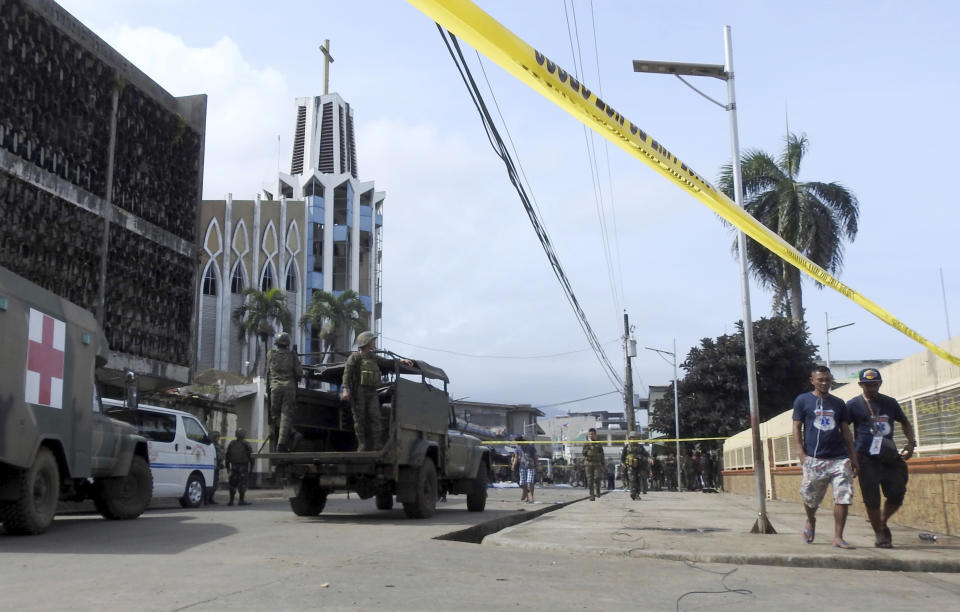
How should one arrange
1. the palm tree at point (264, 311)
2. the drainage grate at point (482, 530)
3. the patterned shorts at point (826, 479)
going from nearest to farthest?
1. the patterned shorts at point (826, 479)
2. the drainage grate at point (482, 530)
3. the palm tree at point (264, 311)

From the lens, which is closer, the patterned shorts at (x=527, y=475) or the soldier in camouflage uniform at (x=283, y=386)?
the soldier in camouflage uniform at (x=283, y=386)

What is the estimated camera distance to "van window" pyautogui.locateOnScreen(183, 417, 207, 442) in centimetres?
1694

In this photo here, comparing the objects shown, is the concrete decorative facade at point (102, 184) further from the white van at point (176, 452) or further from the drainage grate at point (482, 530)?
the drainage grate at point (482, 530)

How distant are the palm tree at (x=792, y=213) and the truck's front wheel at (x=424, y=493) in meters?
23.7

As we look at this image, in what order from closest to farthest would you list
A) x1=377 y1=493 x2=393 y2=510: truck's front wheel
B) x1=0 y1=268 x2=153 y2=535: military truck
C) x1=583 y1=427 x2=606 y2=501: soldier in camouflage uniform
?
x1=0 y1=268 x2=153 y2=535: military truck < x1=377 y1=493 x2=393 y2=510: truck's front wheel < x1=583 y1=427 x2=606 y2=501: soldier in camouflage uniform

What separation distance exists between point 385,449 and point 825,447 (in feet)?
17.7

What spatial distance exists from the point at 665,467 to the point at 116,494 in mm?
29972

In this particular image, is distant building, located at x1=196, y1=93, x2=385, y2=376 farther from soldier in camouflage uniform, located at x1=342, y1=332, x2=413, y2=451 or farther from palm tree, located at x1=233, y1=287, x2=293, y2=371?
soldier in camouflage uniform, located at x1=342, y1=332, x2=413, y2=451

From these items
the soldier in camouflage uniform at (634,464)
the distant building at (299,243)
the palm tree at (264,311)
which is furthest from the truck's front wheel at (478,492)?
the distant building at (299,243)

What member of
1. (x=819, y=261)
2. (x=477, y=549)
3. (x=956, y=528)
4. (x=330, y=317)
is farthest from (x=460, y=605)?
(x=330, y=317)

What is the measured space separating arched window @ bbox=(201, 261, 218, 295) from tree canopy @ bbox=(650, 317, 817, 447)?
39.6 metres

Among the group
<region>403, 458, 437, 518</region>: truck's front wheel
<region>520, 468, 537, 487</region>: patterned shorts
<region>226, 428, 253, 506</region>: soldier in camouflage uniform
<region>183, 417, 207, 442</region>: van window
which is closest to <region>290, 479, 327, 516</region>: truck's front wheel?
<region>403, 458, 437, 518</region>: truck's front wheel

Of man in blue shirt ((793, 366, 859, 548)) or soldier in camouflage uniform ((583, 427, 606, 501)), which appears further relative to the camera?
soldier in camouflage uniform ((583, 427, 606, 501))

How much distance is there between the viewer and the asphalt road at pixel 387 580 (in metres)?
5.11
